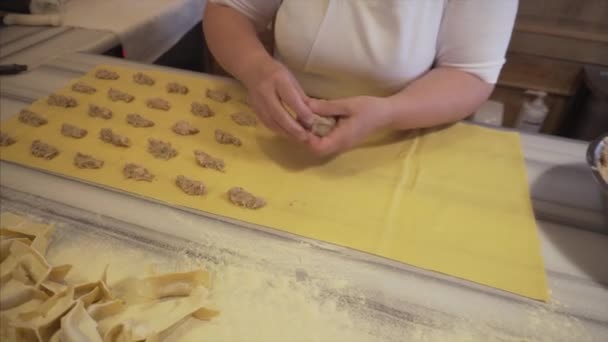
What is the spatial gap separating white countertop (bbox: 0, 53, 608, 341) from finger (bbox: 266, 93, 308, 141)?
0.16 metres

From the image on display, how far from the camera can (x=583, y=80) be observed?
1.58 meters

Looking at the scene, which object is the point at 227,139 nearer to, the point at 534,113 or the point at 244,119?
the point at 244,119

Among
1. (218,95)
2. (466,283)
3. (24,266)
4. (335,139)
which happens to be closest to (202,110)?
(218,95)

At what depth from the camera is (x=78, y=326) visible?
437 mm

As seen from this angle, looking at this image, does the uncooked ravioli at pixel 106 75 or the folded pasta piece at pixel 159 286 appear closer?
the folded pasta piece at pixel 159 286

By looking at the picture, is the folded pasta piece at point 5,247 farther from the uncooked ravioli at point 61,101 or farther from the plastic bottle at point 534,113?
the plastic bottle at point 534,113

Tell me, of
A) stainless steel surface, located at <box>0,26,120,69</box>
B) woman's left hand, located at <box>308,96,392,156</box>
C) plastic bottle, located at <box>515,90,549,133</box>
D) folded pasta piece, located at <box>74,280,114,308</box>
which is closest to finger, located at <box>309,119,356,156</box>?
woman's left hand, located at <box>308,96,392,156</box>

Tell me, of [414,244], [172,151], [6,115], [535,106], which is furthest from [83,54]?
[535,106]

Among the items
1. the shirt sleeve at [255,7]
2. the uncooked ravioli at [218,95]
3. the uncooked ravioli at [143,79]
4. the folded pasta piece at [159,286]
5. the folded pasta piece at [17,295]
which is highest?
the shirt sleeve at [255,7]

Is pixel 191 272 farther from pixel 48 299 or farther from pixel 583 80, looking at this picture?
pixel 583 80

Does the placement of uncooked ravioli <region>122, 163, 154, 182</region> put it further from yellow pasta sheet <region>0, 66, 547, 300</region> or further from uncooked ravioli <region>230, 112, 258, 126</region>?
uncooked ravioli <region>230, 112, 258, 126</region>

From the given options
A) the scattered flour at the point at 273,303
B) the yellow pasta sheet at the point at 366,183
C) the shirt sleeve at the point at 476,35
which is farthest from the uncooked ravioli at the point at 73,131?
the shirt sleeve at the point at 476,35

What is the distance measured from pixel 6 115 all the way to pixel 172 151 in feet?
1.09

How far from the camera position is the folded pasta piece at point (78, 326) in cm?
42
